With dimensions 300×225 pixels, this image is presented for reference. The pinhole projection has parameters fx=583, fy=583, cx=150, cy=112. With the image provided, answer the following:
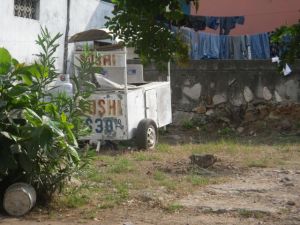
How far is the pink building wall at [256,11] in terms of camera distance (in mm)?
16328

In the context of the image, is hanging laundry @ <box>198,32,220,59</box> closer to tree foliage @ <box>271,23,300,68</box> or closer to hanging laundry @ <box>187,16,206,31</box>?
hanging laundry @ <box>187,16,206,31</box>

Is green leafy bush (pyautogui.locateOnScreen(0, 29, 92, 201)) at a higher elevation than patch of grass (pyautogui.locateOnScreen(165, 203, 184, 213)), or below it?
higher

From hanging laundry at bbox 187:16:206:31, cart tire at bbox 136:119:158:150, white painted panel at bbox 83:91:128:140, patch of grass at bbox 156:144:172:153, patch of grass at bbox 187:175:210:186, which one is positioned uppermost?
hanging laundry at bbox 187:16:206:31

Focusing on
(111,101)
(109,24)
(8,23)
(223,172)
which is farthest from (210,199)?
(8,23)

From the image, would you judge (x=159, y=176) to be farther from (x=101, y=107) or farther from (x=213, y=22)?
(x=213, y=22)

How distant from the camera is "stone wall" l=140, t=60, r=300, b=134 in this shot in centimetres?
1289

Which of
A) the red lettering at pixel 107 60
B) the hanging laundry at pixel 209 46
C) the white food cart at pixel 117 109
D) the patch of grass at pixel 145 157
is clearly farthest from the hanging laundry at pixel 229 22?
the patch of grass at pixel 145 157

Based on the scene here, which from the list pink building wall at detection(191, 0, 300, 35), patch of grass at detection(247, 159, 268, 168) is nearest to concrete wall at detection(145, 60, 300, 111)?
pink building wall at detection(191, 0, 300, 35)

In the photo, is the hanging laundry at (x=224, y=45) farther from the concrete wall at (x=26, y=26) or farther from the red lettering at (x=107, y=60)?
the red lettering at (x=107, y=60)

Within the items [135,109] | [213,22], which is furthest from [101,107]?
[213,22]

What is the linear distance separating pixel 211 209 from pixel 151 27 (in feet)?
8.28

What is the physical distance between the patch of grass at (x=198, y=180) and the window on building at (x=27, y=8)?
732 cm

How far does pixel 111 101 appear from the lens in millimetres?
9344

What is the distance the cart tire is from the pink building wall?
7402 millimetres
